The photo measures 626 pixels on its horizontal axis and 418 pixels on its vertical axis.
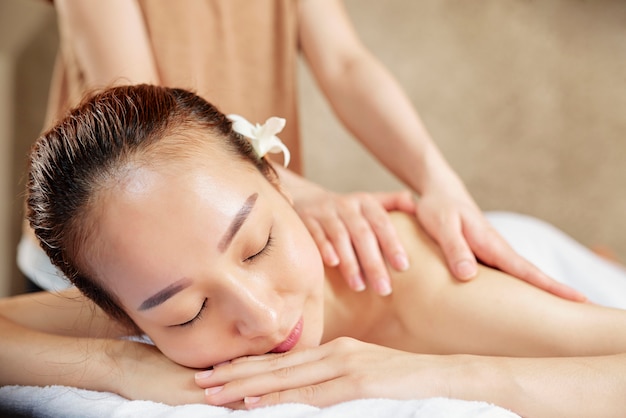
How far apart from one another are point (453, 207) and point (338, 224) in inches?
8.2

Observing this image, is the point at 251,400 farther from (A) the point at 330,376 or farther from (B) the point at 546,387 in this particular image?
(B) the point at 546,387

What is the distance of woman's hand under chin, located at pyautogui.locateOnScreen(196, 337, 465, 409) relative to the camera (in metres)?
0.85

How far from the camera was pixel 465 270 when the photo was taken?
1.09 metres

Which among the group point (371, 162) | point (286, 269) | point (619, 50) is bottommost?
point (371, 162)

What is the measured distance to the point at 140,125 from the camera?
94 centimetres

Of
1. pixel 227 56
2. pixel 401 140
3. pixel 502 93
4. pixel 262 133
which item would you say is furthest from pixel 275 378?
pixel 502 93

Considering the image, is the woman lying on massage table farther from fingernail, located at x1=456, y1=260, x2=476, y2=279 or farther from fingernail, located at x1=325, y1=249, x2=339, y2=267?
fingernail, located at x1=325, y1=249, x2=339, y2=267

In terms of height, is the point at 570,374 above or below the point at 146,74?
below

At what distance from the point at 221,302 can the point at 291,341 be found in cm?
13

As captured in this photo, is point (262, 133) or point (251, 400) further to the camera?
point (262, 133)

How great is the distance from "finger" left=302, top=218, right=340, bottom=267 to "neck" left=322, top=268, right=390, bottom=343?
0.04 metres

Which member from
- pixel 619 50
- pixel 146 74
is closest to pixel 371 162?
pixel 619 50

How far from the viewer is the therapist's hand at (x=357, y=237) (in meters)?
1.14

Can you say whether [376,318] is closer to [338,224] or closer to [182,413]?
[338,224]
